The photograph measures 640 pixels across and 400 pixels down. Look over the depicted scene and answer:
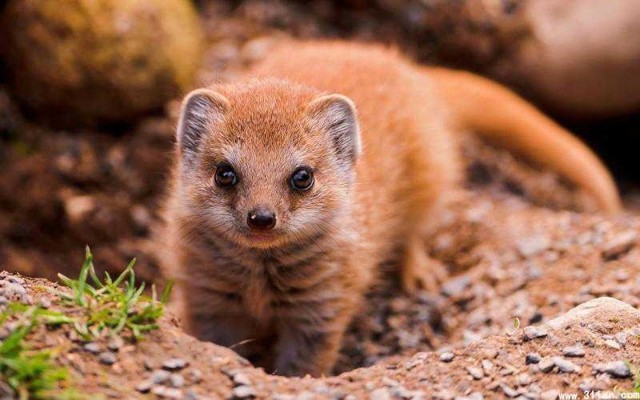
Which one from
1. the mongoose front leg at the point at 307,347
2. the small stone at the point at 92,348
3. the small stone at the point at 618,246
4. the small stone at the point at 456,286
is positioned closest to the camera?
the small stone at the point at 92,348

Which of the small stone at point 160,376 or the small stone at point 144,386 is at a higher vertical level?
the small stone at point 160,376

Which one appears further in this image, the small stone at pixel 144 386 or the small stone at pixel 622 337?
the small stone at pixel 622 337

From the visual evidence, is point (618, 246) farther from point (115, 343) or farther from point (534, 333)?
point (115, 343)

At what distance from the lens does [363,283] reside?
4.32 meters

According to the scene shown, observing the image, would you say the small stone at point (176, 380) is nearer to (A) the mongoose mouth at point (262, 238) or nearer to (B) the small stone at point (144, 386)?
(B) the small stone at point (144, 386)

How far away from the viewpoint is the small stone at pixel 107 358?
2.84m

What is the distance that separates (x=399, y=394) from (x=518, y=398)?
0.43 meters

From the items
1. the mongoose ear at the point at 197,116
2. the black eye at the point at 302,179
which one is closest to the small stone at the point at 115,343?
the black eye at the point at 302,179

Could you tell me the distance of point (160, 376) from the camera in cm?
284

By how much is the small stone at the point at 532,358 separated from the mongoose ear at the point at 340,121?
1.38 metres

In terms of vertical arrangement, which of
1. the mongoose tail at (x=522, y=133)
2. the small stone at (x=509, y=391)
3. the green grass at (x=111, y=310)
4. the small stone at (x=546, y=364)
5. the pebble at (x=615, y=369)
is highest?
the mongoose tail at (x=522, y=133)

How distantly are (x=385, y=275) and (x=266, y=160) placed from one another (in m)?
2.14

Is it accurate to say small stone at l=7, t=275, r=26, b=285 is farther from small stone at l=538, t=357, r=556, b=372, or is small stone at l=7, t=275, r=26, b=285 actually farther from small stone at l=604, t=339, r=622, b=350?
small stone at l=604, t=339, r=622, b=350

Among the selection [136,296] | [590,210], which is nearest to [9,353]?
[136,296]
